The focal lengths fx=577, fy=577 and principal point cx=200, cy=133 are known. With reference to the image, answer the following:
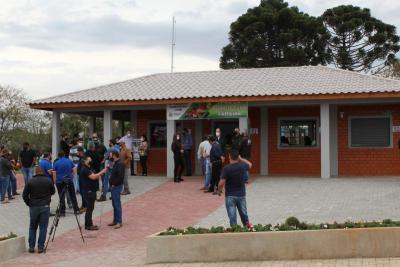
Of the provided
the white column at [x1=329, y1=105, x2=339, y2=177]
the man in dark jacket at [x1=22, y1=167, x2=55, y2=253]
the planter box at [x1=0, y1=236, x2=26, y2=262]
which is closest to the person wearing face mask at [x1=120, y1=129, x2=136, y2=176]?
the white column at [x1=329, y1=105, x2=339, y2=177]

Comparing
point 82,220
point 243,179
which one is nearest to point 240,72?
point 82,220

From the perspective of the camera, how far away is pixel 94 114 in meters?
23.7

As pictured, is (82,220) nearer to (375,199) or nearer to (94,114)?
(375,199)

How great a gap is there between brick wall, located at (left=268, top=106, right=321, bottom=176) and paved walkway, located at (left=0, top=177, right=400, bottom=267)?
7.29ft

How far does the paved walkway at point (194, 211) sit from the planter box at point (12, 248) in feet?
0.60

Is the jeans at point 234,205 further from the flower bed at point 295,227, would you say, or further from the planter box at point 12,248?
the planter box at point 12,248

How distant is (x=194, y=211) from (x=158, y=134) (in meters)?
8.86

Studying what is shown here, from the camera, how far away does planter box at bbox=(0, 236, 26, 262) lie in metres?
9.59

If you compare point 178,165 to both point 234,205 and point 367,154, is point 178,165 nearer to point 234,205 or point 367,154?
point 367,154

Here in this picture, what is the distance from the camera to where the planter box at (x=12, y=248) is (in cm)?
959

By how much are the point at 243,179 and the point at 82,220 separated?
4.70m

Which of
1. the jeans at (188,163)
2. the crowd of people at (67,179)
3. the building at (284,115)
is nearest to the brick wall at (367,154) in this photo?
the building at (284,115)

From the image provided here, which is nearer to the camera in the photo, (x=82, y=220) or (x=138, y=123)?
(x=82, y=220)

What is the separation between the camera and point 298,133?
66.2 feet
